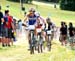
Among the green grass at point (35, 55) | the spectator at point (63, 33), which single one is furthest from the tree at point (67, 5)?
the green grass at point (35, 55)

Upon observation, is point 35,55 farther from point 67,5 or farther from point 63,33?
point 67,5

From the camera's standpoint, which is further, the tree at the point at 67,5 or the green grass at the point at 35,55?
the tree at the point at 67,5

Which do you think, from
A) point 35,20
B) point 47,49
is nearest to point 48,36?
point 47,49

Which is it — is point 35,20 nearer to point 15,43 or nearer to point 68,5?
point 15,43

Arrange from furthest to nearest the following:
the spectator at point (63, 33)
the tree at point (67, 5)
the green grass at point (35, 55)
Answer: the tree at point (67, 5) → the spectator at point (63, 33) → the green grass at point (35, 55)

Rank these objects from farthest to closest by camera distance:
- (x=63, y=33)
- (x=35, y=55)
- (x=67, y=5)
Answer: (x=67, y=5)
(x=63, y=33)
(x=35, y=55)

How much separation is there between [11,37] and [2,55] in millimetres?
3124

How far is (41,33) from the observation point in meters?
16.1

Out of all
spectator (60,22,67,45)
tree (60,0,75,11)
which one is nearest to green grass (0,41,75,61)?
spectator (60,22,67,45)

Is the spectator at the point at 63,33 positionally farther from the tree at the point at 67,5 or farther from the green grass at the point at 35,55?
the tree at the point at 67,5

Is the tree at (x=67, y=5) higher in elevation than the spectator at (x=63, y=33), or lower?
lower

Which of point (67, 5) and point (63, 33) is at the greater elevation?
point (63, 33)

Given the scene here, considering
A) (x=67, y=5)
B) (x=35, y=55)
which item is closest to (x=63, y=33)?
(x=35, y=55)

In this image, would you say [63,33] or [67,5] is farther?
[67,5]
